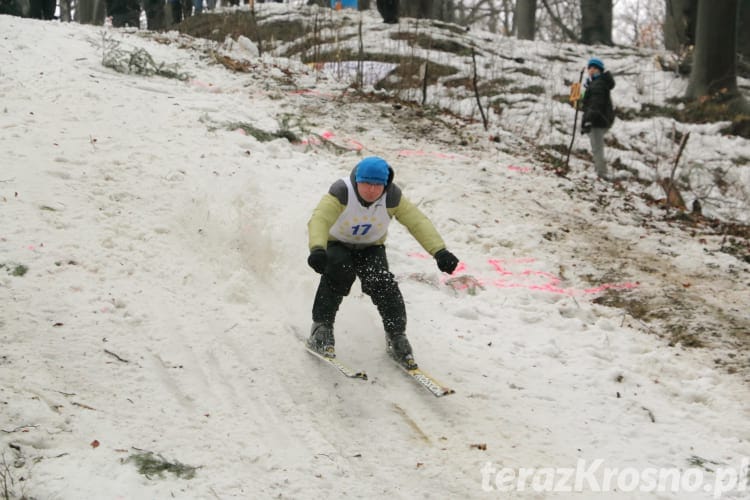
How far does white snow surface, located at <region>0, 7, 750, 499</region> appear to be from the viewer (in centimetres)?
316

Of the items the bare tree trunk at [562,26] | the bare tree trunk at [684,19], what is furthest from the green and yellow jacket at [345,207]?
the bare tree trunk at [562,26]

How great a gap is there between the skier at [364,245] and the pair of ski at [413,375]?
39mm

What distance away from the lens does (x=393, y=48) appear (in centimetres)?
1209

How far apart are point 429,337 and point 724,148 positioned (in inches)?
287

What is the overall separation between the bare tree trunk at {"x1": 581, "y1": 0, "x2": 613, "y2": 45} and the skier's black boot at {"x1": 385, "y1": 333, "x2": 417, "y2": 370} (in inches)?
601

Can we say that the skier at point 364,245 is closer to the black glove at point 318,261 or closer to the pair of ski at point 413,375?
the pair of ski at point 413,375

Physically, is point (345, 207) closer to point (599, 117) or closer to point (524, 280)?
point (524, 280)

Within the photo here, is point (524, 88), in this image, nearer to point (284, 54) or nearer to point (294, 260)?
point (284, 54)

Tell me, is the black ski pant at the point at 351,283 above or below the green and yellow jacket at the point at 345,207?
below

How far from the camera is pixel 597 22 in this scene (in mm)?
16906

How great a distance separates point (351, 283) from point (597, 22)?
15575 millimetres

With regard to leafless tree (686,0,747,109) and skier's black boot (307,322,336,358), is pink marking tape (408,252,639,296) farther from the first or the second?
leafless tree (686,0,747,109)

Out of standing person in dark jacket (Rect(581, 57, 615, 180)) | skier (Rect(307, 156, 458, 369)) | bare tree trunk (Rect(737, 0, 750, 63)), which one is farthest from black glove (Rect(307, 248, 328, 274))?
bare tree trunk (Rect(737, 0, 750, 63))

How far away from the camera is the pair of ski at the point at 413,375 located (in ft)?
12.4
